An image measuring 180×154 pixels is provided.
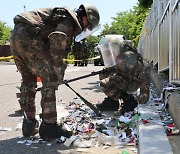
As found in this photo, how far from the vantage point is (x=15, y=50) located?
15.8 ft

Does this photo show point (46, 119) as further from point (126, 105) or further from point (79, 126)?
point (126, 105)

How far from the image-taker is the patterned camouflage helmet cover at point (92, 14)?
4688 mm

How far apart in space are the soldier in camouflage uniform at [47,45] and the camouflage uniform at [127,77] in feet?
4.50

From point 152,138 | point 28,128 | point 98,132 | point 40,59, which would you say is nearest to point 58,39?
point 40,59

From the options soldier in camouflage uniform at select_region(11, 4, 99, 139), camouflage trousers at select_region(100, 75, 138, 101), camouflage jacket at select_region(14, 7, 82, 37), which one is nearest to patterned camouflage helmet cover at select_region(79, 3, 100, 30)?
soldier in camouflage uniform at select_region(11, 4, 99, 139)

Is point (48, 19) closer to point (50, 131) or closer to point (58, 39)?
point (58, 39)

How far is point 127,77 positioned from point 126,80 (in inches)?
3.2

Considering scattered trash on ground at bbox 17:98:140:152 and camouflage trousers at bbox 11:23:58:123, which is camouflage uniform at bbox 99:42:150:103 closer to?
scattered trash on ground at bbox 17:98:140:152

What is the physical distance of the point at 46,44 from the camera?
479 centimetres

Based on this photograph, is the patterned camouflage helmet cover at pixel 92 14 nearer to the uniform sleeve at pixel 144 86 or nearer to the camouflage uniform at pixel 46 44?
the camouflage uniform at pixel 46 44

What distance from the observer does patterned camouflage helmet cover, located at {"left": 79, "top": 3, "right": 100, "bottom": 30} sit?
4.69m

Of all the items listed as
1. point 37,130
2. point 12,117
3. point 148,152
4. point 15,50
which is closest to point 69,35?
point 15,50

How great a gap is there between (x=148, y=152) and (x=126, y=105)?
110 inches

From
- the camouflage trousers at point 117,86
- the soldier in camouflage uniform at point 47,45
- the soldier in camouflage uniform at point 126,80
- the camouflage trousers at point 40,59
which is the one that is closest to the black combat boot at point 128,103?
the soldier in camouflage uniform at point 126,80
